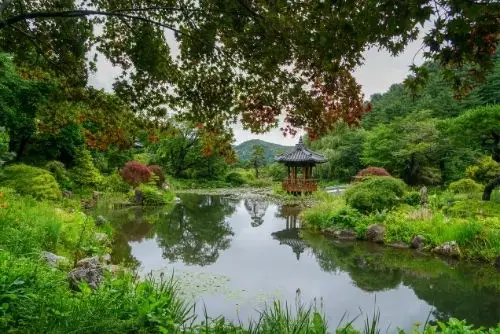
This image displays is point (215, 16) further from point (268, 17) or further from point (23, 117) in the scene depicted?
point (23, 117)

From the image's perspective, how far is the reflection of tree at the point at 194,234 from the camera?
9.72 m

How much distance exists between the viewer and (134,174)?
2005cm

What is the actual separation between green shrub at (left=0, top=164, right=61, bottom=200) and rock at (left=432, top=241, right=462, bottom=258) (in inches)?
431

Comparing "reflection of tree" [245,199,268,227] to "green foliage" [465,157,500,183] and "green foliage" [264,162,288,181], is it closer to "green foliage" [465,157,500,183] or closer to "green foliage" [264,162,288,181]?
"green foliage" [465,157,500,183]

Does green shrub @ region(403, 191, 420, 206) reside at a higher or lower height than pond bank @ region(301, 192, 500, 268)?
higher

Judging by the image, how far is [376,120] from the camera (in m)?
36.0

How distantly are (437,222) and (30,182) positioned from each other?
1177cm

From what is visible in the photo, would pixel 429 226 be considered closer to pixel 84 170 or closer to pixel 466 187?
pixel 466 187

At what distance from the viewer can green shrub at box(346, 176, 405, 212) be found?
41.4 ft

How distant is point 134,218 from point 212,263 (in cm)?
683

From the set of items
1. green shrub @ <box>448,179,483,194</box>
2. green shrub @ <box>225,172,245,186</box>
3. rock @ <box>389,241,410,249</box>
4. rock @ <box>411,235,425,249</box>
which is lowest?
rock @ <box>389,241,410,249</box>

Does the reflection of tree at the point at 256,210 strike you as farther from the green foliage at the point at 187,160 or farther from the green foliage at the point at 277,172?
the green foliage at the point at 277,172

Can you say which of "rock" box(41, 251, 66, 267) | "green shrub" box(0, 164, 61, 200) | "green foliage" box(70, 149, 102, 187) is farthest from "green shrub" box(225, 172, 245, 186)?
"rock" box(41, 251, 66, 267)

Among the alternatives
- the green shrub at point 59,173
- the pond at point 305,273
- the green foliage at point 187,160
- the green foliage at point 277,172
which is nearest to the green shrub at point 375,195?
the pond at point 305,273
